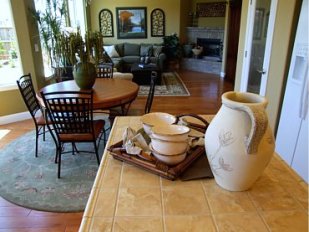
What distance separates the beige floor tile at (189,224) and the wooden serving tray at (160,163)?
19 cm

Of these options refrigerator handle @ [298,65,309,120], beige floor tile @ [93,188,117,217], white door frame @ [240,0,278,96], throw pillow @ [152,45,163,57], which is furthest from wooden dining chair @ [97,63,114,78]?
throw pillow @ [152,45,163,57]

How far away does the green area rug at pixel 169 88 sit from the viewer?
5648 mm

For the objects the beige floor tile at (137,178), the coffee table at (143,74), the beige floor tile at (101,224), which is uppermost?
the beige floor tile at (137,178)

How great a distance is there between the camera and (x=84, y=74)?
2.72 m

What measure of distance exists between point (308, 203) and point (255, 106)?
39cm

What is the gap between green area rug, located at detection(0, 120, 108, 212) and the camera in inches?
86.3

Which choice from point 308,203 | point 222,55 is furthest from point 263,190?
point 222,55

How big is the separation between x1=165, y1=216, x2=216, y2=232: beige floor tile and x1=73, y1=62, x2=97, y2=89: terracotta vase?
7.45 feet

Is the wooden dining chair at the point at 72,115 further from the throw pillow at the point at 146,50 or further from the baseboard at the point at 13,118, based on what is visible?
the throw pillow at the point at 146,50

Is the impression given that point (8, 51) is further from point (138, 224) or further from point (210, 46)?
point (210, 46)

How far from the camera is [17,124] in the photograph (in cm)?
392

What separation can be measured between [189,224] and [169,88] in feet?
17.9

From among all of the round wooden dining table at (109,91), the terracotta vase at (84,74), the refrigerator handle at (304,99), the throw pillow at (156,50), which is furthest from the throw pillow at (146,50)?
the refrigerator handle at (304,99)

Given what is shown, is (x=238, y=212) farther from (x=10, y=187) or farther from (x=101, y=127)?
(x=10, y=187)
